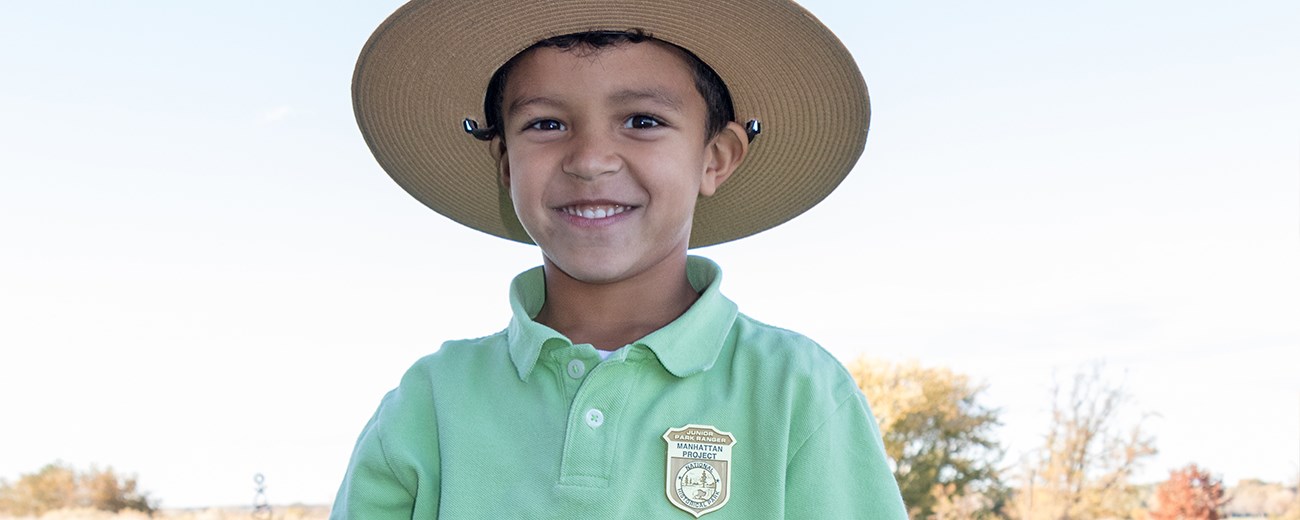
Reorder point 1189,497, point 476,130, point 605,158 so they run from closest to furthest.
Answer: point 605,158
point 476,130
point 1189,497

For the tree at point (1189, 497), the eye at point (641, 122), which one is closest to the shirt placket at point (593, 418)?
the eye at point (641, 122)

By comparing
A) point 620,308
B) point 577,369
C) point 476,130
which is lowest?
point 577,369

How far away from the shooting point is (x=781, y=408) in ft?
6.09

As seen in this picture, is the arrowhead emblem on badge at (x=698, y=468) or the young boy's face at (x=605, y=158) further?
the young boy's face at (x=605, y=158)

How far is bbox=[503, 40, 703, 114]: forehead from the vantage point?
6.40 feet

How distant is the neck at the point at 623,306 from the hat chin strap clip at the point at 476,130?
38cm

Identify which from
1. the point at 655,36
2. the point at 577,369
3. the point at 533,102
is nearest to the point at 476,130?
the point at 533,102

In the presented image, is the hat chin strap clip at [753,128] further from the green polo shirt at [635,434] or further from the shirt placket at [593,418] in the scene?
the shirt placket at [593,418]

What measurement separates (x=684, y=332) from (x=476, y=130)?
2.30ft

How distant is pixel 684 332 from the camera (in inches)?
76.1

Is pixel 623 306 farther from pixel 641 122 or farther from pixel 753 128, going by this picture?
pixel 753 128

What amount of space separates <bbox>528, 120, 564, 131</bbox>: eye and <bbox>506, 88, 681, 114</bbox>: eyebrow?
3 centimetres

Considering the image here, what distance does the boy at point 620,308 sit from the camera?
1.82 metres

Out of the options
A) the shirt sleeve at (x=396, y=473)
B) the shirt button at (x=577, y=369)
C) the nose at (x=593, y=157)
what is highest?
the nose at (x=593, y=157)
